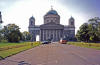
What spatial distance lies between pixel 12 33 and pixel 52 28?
2969 inches

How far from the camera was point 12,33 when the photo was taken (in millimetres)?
82500

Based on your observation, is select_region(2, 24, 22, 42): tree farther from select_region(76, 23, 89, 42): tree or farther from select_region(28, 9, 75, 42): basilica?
select_region(28, 9, 75, 42): basilica

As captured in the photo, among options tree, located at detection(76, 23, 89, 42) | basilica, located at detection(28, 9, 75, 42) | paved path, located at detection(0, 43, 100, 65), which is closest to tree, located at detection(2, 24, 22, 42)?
tree, located at detection(76, 23, 89, 42)

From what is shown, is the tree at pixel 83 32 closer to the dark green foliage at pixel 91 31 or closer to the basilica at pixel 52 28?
the dark green foliage at pixel 91 31

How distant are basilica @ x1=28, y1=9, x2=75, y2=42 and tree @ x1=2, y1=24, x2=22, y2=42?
67924 mm

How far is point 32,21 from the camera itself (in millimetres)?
167250

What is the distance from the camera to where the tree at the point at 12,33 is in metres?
82.5

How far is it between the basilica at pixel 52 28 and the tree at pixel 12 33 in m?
67.9

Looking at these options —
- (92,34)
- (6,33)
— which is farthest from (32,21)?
(92,34)

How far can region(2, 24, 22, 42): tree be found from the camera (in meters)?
82.5

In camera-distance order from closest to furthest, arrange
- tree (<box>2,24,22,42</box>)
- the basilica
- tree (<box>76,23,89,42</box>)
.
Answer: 1. tree (<box>2,24,22,42</box>)
2. tree (<box>76,23,89,42</box>)
3. the basilica

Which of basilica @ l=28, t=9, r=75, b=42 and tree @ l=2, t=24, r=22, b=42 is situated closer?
tree @ l=2, t=24, r=22, b=42

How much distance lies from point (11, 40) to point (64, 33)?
86.2 metres

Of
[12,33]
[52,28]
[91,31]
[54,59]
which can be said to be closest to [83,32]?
[91,31]
